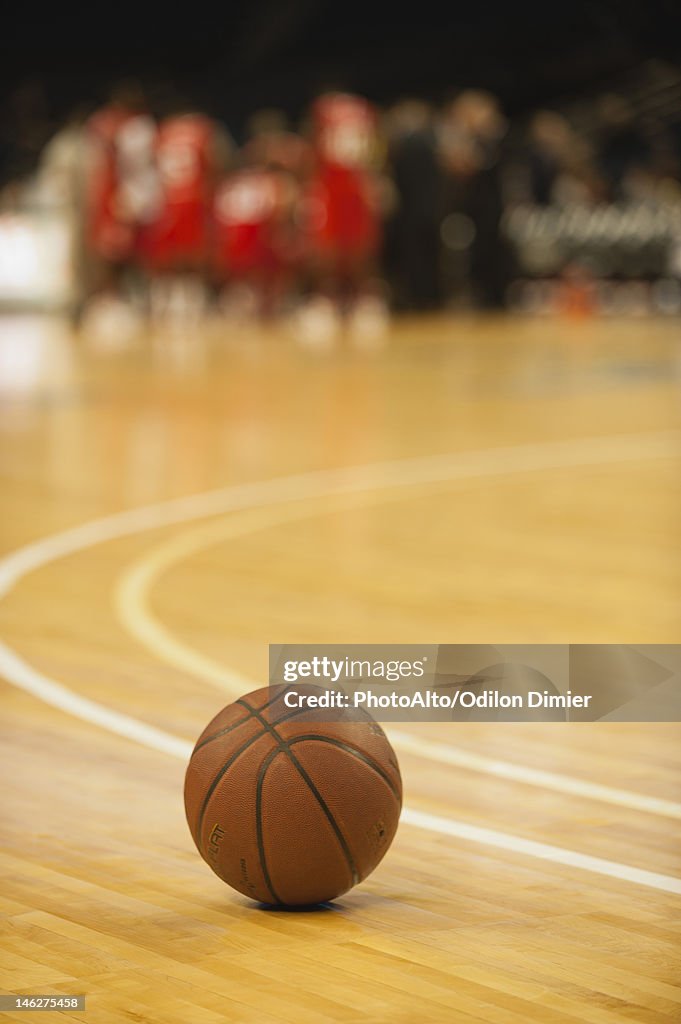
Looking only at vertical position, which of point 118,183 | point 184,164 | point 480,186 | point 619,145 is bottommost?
point 118,183

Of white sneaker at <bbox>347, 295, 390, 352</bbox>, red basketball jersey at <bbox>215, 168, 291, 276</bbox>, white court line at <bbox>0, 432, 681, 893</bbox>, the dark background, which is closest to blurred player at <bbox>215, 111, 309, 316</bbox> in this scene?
red basketball jersey at <bbox>215, 168, 291, 276</bbox>

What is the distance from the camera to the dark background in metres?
27.0

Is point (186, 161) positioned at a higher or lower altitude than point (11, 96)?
lower

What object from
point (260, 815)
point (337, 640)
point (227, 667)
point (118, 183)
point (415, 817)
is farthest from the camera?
point (118, 183)

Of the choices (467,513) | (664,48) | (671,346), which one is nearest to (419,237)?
(671,346)

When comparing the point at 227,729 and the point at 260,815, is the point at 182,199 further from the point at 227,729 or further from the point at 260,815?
the point at 260,815

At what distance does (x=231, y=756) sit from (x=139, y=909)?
0.32 metres

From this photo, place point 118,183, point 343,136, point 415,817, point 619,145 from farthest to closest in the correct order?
1. point 619,145
2. point 343,136
3. point 118,183
4. point 415,817

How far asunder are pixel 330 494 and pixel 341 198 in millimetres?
13933

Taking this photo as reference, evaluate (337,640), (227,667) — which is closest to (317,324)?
(337,640)

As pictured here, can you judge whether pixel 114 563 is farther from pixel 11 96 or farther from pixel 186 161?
pixel 11 96

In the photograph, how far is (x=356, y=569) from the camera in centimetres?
683

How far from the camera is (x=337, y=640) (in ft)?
17.9

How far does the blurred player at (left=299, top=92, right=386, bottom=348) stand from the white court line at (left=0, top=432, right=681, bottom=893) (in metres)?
11.4
